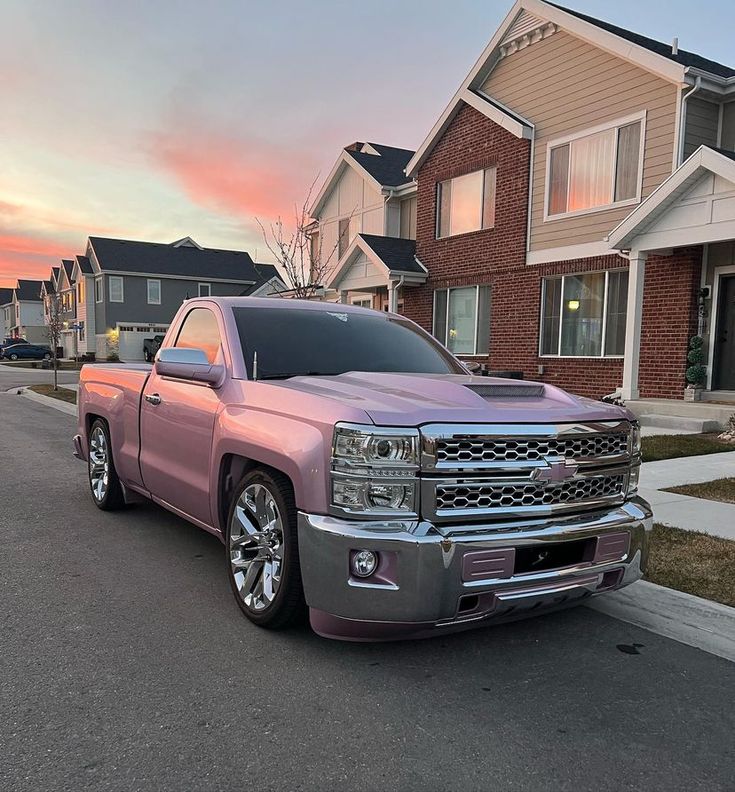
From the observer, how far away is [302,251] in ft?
65.6

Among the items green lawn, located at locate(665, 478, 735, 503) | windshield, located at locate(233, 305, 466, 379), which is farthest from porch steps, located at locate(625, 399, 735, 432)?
windshield, located at locate(233, 305, 466, 379)

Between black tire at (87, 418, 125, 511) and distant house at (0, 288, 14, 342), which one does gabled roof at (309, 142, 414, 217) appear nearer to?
black tire at (87, 418, 125, 511)

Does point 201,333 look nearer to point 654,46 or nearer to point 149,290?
point 654,46

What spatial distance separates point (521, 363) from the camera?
15.9m

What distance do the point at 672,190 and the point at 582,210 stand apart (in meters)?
3.14

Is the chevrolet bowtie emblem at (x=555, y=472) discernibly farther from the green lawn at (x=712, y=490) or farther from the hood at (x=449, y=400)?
the green lawn at (x=712, y=490)

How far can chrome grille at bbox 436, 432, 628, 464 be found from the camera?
3.07 m

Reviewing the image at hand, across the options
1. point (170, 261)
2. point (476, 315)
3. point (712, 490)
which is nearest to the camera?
point (712, 490)

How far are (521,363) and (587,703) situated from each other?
13.3 meters

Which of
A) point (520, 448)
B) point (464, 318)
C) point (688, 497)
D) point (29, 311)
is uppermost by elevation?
point (29, 311)

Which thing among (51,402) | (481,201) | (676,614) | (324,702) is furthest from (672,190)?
(51,402)

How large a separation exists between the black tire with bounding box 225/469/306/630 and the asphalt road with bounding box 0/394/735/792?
0.34ft

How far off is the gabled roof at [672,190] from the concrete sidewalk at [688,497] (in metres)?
4.36

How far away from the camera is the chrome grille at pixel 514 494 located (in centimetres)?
307
